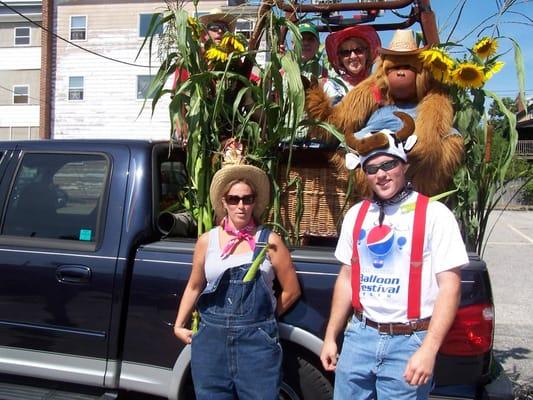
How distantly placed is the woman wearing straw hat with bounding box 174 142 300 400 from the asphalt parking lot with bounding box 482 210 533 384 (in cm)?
184

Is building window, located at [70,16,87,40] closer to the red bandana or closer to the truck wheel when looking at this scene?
the red bandana

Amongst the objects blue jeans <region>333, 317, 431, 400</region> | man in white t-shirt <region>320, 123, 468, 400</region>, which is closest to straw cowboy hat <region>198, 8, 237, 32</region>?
man in white t-shirt <region>320, 123, 468, 400</region>

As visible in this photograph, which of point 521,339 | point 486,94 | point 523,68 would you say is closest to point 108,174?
point 486,94

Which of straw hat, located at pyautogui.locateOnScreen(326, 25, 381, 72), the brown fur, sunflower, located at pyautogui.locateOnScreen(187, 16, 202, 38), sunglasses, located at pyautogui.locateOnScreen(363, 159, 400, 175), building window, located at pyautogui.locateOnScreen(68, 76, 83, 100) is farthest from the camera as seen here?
building window, located at pyautogui.locateOnScreen(68, 76, 83, 100)

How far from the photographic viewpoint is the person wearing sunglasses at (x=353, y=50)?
3580 mm

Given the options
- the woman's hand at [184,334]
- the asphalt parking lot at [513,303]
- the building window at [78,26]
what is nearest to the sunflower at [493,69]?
the asphalt parking lot at [513,303]

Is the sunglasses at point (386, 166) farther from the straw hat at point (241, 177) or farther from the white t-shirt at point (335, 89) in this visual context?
the white t-shirt at point (335, 89)

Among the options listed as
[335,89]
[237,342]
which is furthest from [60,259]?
[335,89]

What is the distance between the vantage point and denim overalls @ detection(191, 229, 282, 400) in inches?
92.0

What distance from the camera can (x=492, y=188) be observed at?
286 cm

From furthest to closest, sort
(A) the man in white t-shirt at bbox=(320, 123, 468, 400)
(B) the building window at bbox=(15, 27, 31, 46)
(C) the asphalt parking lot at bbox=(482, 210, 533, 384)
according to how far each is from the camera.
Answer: (B) the building window at bbox=(15, 27, 31, 46) → (C) the asphalt parking lot at bbox=(482, 210, 533, 384) → (A) the man in white t-shirt at bbox=(320, 123, 468, 400)

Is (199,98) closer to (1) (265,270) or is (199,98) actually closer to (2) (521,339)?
(1) (265,270)

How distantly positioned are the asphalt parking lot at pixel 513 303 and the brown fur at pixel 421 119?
3.67 ft

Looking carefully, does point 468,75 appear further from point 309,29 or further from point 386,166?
point 309,29
